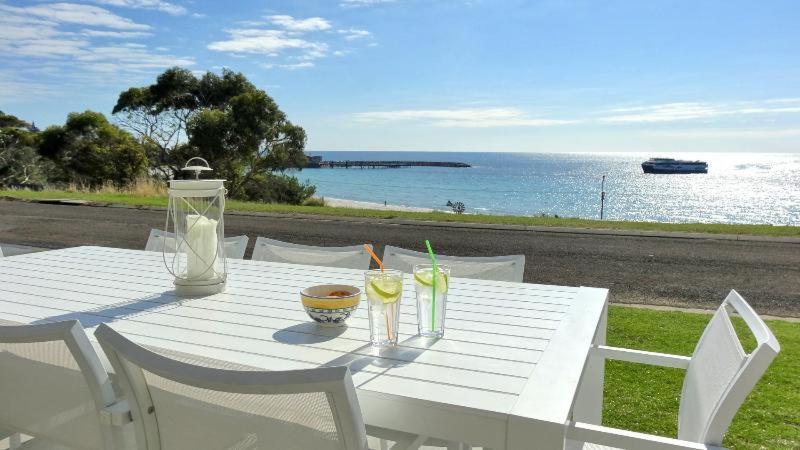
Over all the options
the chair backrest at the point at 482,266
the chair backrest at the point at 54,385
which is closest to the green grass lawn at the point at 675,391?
the chair backrest at the point at 482,266

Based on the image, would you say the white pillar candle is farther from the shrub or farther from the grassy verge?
the shrub

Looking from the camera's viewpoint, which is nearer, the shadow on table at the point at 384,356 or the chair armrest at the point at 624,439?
the chair armrest at the point at 624,439

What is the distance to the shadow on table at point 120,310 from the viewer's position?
211cm

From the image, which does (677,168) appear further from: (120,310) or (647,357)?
(120,310)

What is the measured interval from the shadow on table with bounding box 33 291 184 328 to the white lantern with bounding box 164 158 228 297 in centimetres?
10

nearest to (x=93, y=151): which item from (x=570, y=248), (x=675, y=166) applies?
(x=570, y=248)

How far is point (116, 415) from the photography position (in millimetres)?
1472

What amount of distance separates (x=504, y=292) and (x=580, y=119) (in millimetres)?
64081

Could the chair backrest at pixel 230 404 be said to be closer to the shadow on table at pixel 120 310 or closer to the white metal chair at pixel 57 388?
the white metal chair at pixel 57 388

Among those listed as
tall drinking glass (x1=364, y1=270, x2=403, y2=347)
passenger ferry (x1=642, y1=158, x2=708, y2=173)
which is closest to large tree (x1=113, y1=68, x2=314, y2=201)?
tall drinking glass (x1=364, y1=270, x2=403, y2=347)

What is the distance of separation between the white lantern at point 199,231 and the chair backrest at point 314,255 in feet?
2.79

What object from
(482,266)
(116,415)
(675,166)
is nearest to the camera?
(116,415)

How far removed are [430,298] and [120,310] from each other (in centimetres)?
117

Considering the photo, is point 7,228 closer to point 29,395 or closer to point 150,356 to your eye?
point 29,395
